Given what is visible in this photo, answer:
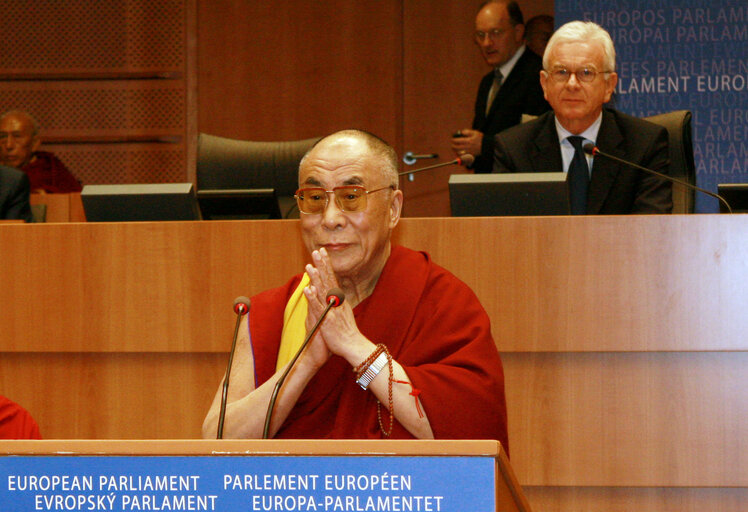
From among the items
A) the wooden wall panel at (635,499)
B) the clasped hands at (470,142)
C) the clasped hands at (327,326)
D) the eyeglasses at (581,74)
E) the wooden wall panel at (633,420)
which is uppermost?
the eyeglasses at (581,74)

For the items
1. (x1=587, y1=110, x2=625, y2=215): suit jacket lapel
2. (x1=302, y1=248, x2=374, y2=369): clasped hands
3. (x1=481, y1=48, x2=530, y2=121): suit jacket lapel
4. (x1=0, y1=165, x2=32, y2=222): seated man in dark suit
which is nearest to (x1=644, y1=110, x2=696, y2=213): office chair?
(x1=587, y1=110, x2=625, y2=215): suit jacket lapel

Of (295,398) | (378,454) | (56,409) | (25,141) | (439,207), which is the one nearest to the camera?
(378,454)

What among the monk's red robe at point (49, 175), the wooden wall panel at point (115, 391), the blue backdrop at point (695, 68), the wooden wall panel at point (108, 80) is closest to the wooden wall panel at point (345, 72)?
the wooden wall panel at point (108, 80)

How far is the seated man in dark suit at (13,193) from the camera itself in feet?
14.1

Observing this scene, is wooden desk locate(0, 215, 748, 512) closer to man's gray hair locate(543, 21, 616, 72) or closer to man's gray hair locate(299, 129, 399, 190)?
man's gray hair locate(299, 129, 399, 190)

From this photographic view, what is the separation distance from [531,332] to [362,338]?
73 cm

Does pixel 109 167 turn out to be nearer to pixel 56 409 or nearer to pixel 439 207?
pixel 439 207

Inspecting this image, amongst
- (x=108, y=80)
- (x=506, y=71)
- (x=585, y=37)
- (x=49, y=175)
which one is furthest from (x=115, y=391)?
(x=108, y=80)

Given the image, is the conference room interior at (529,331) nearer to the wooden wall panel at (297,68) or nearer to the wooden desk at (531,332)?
the wooden desk at (531,332)

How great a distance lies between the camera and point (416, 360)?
2105mm

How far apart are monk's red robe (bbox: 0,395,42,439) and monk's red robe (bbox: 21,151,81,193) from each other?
3.78 m

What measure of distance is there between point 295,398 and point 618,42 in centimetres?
298

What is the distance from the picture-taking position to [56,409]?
279cm

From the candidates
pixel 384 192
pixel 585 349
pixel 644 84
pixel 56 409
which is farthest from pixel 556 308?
pixel 644 84
